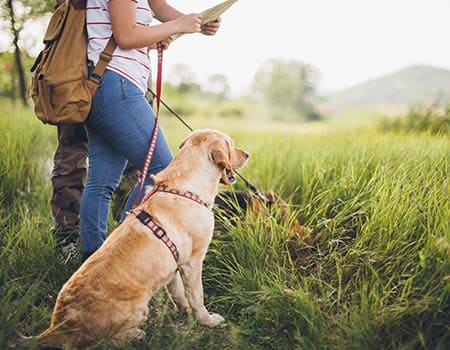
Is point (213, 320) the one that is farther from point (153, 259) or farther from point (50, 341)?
point (50, 341)

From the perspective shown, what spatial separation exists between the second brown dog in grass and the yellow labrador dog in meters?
0.66

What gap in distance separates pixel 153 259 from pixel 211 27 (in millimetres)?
1492

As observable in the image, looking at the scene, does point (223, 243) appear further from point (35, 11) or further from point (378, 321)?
point (35, 11)

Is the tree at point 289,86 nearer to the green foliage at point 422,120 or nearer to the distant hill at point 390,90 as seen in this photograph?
the distant hill at point 390,90

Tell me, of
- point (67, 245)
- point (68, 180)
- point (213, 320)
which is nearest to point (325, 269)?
point (213, 320)

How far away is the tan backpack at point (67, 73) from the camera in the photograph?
279 cm

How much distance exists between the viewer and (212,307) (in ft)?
10.7

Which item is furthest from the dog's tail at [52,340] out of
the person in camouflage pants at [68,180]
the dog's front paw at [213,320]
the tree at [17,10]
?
the tree at [17,10]

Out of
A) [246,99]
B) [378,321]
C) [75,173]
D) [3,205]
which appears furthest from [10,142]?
[246,99]

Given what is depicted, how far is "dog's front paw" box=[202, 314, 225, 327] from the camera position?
2971 millimetres

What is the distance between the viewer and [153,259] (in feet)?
8.76

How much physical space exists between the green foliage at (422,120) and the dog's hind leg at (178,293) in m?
4.03

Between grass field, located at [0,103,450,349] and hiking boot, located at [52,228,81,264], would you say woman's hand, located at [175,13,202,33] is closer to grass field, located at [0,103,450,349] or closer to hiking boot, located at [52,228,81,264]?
grass field, located at [0,103,450,349]

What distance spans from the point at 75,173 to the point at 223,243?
4.03 ft
